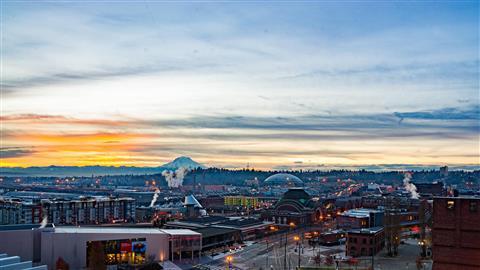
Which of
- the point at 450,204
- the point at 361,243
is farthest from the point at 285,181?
the point at 450,204

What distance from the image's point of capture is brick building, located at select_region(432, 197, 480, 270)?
17.1 meters

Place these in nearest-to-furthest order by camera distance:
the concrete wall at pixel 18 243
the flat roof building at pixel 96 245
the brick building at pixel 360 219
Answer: the concrete wall at pixel 18 243, the flat roof building at pixel 96 245, the brick building at pixel 360 219

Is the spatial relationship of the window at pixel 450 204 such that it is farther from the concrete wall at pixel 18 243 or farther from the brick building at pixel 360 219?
the brick building at pixel 360 219

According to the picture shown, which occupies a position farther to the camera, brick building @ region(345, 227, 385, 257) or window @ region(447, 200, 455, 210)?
brick building @ region(345, 227, 385, 257)

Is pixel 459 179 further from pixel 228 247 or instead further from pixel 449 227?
pixel 449 227

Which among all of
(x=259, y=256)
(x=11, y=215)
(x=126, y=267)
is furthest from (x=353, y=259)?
(x=11, y=215)

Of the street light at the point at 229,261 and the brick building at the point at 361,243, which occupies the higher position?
the brick building at the point at 361,243

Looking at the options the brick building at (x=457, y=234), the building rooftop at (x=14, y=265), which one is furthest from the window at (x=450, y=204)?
the building rooftop at (x=14, y=265)

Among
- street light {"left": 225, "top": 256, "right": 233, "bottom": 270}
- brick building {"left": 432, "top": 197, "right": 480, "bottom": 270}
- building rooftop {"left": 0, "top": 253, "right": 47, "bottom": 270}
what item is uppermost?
brick building {"left": 432, "top": 197, "right": 480, "bottom": 270}

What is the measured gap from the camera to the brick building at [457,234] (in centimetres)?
1706

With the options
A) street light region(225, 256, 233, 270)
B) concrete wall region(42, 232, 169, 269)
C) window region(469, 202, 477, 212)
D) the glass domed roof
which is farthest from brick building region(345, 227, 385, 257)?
the glass domed roof

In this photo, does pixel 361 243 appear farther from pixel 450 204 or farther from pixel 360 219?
pixel 450 204

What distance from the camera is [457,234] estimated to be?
17.3 meters

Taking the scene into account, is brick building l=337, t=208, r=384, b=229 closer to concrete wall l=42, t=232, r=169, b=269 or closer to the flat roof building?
the flat roof building
